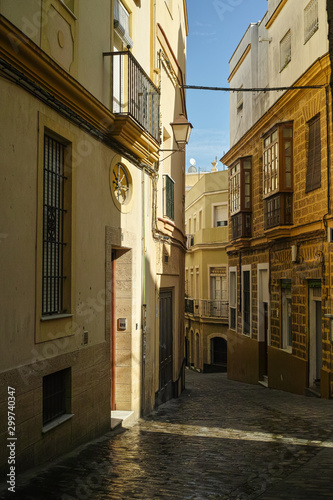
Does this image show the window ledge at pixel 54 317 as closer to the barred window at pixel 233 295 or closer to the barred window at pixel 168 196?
the barred window at pixel 168 196

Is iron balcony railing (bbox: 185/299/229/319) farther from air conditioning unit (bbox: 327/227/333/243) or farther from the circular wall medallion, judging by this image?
the circular wall medallion

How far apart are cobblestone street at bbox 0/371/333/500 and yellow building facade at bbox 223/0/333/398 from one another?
377 cm

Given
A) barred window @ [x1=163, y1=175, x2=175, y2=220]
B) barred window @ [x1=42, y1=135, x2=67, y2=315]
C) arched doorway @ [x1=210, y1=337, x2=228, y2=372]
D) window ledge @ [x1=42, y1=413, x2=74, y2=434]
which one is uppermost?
barred window @ [x1=163, y1=175, x2=175, y2=220]

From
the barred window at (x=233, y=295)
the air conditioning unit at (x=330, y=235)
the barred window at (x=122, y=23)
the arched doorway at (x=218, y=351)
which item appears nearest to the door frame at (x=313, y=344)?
the air conditioning unit at (x=330, y=235)

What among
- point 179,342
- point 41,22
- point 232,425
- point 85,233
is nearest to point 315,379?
point 179,342

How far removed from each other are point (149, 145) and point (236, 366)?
1343 centimetres

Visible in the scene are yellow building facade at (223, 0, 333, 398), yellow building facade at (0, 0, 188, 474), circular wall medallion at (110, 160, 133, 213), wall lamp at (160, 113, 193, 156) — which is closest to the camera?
yellow building facade at (0, 0, 188, 474)

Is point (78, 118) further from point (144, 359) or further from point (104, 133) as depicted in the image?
point (144, 359)

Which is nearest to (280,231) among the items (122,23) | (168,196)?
(168,196)

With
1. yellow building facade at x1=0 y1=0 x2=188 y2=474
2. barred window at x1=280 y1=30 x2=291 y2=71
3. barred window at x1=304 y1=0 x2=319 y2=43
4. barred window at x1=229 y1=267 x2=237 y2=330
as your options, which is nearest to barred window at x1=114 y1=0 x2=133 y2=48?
yellow building facade at x1=0 y1=0 x2=188 y2=474

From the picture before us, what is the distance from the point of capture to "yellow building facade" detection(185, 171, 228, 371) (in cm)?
3148

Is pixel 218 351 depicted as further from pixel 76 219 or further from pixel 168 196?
pixel 76 219

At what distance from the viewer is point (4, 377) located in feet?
17.4

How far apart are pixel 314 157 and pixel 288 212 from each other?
1.92 m
